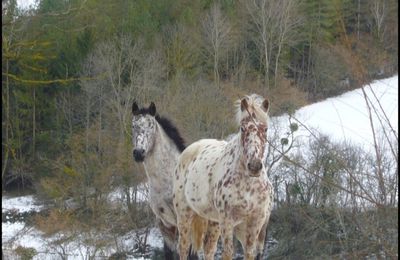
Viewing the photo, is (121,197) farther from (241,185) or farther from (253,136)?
(253,136)

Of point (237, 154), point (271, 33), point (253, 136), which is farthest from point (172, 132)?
point (271, 33)

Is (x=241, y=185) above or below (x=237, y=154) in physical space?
below

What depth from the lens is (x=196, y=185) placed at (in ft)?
19.7

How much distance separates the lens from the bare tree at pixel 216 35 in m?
38.1

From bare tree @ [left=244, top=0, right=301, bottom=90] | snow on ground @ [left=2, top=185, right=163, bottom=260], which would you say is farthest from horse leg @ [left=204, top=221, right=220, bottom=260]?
bare tree @ [left=244, top=0, right=301, bottom=90]

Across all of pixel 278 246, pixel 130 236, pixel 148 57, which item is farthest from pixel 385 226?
pixel 148 57

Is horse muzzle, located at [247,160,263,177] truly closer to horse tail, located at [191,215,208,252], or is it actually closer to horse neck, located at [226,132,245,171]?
horse neck, located at [226,132,245,171]

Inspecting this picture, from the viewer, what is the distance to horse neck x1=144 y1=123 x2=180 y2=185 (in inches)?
277

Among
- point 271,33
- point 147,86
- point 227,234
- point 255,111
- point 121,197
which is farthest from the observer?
point 271,33

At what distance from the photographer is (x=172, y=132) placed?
7.34 m

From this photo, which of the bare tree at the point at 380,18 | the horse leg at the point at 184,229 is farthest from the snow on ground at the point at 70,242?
the bare tree at the point at 380,18

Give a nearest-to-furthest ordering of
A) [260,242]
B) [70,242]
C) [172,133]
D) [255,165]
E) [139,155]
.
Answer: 1. [255,165]
2. [260,242]
3. [139,155]
4. [172,133]
5. [70,242]

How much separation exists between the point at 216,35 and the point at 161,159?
31849mm

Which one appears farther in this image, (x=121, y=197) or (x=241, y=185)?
(x=121, y=197)
